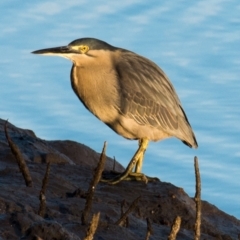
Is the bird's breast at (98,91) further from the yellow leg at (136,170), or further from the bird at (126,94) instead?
the yellow leg at (136,170)

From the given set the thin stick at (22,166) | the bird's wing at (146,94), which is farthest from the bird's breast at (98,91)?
the thin stick at (22,166)

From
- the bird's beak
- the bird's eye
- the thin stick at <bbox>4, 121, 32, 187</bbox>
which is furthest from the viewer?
the bird's eye

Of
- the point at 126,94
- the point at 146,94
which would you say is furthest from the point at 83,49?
the point at 146,94

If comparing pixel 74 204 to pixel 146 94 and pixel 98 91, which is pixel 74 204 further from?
pixel 146 94

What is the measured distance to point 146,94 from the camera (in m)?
9.21

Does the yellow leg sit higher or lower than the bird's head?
lower

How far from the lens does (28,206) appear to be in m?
6.46

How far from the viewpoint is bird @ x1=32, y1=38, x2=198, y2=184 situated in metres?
8.80

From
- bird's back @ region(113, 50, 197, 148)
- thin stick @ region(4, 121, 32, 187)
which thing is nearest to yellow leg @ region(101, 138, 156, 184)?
bird's back @ region(113, 50, 197, 148)

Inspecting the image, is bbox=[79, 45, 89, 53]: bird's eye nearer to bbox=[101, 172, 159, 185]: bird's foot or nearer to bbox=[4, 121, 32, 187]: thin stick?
bbox=[101, 172, 159, 185]: bird's foot

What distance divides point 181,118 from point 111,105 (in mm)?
870

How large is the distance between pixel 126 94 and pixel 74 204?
2.22 meters

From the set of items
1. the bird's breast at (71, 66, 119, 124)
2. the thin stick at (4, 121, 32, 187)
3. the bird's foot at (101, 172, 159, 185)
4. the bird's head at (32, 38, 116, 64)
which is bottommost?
the thin stick at (4, 121, 32, 187)

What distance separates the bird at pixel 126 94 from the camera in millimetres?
8805
